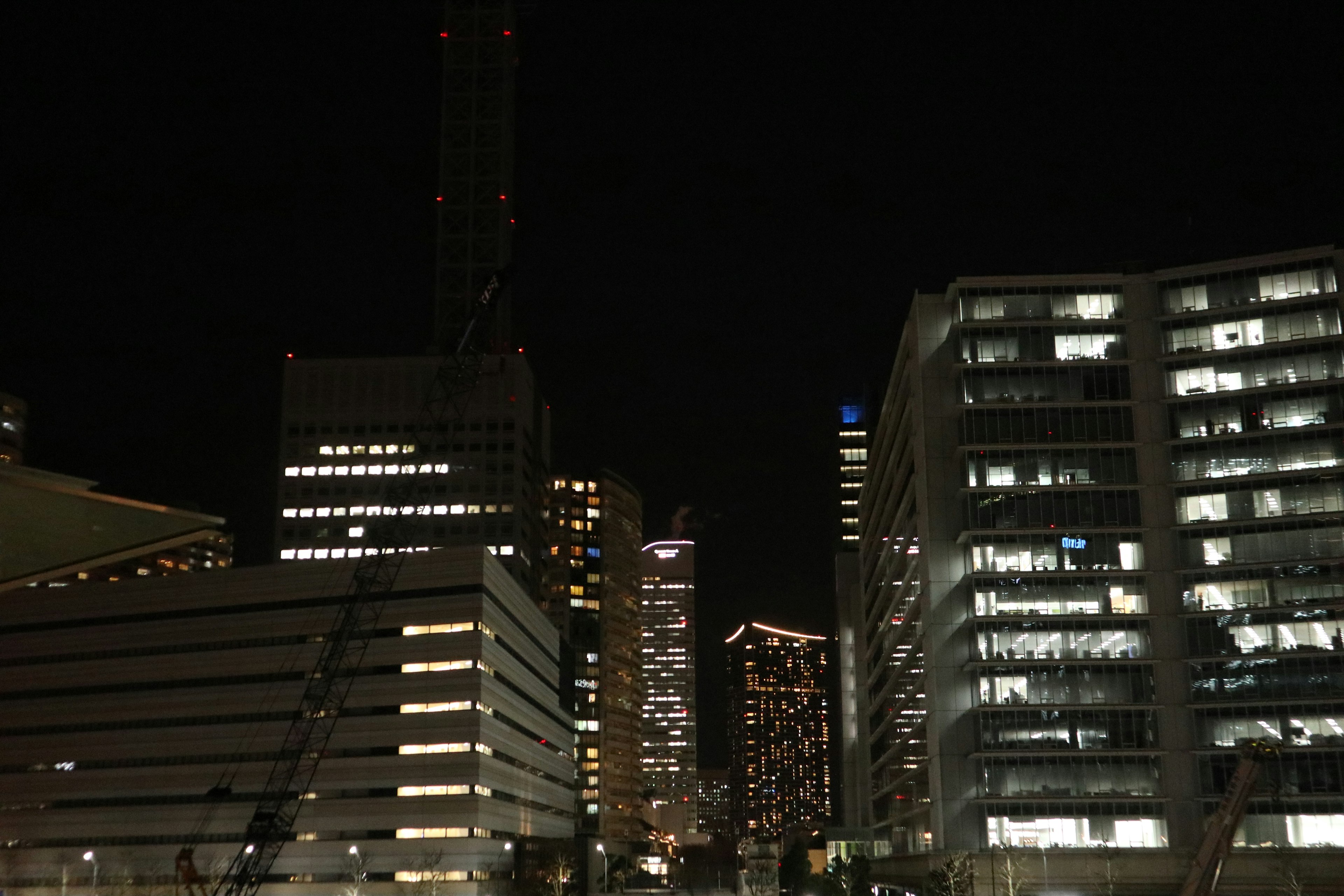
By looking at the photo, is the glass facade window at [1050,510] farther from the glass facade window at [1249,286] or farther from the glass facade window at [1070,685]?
the glass facade window at [1249,286]

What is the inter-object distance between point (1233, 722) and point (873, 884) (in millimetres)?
55311

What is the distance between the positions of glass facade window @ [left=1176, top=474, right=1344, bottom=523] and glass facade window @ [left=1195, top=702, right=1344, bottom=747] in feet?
55.1

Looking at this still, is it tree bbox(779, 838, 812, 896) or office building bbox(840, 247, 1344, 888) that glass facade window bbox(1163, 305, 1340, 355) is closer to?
office building bbox(840, 247, 1344, 888)

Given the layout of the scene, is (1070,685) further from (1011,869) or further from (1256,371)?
(1256,371)

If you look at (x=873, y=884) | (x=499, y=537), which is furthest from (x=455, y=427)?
(x=873, y=884)

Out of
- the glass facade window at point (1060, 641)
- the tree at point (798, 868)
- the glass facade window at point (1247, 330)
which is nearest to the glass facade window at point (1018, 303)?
the glass facade window at point (1247, 330)

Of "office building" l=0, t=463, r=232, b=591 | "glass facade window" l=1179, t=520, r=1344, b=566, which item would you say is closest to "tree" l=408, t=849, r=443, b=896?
"glass facade window" l=1179, t=520, r=1344, b=566

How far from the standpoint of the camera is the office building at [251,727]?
425 feet

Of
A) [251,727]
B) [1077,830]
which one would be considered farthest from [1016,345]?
[251,727]

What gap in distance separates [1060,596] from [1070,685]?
7.91 metres

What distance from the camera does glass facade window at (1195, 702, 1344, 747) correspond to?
364ft

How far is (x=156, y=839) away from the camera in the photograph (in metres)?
136

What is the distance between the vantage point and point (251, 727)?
13600cm

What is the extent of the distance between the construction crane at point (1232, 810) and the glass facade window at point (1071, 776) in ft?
150
